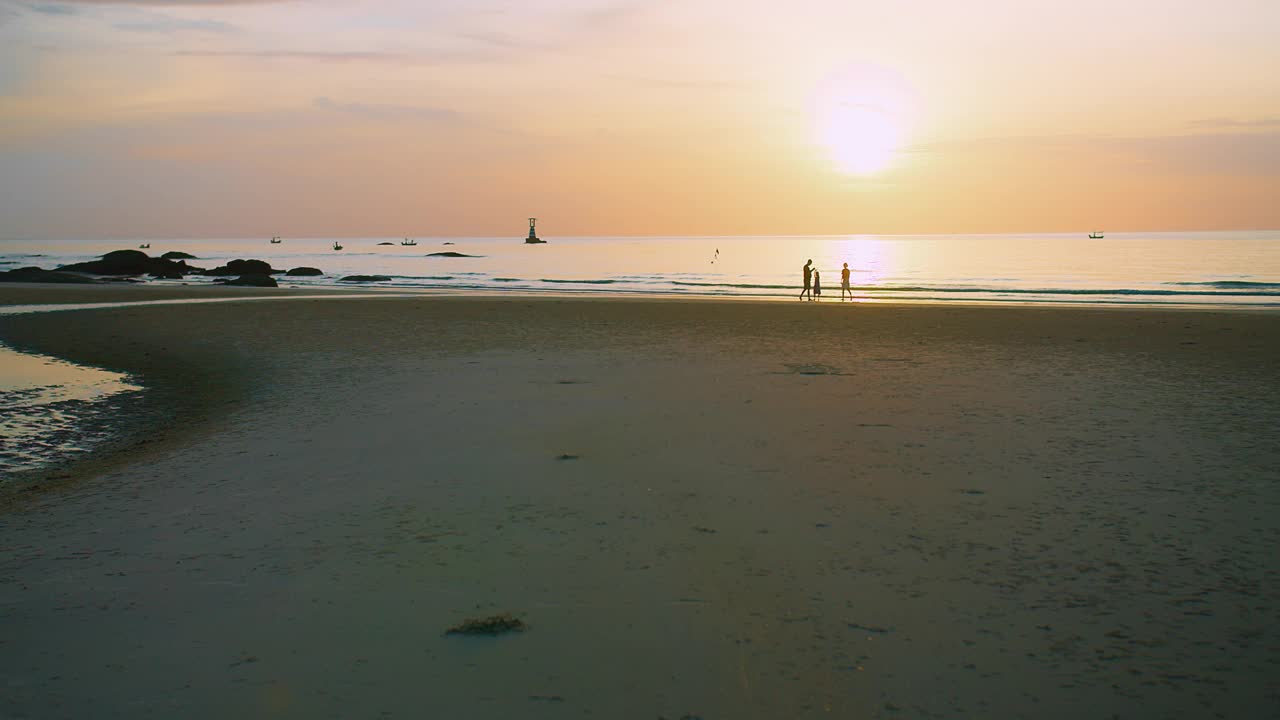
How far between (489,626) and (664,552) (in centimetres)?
171

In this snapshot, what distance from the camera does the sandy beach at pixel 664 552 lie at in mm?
4797

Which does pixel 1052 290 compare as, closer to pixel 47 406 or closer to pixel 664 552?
pixel 47 406

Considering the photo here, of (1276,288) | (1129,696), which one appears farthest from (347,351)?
(1276,288)

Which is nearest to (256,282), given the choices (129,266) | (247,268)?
(247,268)

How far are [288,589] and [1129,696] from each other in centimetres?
509

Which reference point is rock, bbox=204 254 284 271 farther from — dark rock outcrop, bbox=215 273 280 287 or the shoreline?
the shoreline

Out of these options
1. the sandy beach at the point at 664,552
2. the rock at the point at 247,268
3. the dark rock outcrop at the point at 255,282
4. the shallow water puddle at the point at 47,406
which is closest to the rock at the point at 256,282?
the dark rock outcrop at the point at 255,282

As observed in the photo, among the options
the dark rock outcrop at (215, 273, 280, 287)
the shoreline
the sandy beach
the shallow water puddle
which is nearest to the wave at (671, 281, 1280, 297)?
the shoreline

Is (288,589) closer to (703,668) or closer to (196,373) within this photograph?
(703,668)

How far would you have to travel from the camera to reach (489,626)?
5.49 m

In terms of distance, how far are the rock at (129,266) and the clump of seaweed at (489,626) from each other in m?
74.1

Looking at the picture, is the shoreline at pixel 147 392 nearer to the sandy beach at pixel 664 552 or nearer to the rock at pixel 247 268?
the sandy beach at pixel 664 552

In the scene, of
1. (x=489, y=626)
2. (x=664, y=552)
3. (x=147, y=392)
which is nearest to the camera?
(x=489, y=626)

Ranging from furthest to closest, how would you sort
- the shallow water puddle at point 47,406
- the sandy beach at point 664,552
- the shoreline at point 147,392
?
the shallow water puddle at point 47,406
the shoreline at point 147,392
the sandy beach at point 664,552
